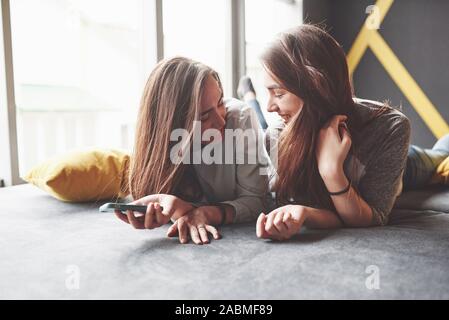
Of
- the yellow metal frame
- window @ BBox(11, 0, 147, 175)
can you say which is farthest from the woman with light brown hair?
the yellow metal frame

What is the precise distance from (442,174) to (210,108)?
44.5 inches

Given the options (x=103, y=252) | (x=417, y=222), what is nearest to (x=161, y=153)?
(x=103, y=252)

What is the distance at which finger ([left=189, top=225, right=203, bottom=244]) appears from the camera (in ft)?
3.11

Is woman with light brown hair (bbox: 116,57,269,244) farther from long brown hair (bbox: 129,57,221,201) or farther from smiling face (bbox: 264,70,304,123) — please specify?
smiling face (bbox: 264,70,304,123)

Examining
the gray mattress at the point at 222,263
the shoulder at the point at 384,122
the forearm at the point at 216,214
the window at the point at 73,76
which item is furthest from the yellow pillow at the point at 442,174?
the window at the point at 73,76

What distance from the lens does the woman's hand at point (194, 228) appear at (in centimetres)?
96

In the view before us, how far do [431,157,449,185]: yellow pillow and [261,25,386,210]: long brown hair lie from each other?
83cm

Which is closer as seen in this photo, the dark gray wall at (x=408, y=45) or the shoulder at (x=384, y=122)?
the shoulder at (x=384, y=122)

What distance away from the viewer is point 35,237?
3.34ft

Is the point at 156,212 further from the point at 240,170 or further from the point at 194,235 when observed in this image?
the point at 240,170

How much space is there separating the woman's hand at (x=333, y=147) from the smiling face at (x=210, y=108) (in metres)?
0.25

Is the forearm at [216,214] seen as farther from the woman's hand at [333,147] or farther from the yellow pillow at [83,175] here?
the yellow pillow at [83,175]

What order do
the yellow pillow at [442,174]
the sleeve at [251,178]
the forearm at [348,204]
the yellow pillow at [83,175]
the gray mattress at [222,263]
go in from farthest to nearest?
the yellow pillow at [442,174] < the yellow pillow at [83,175] < the sleeve at [251,178] < the forearm at [348,204] < the gray mattress at [222,263]

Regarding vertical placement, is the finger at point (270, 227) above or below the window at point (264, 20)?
below
